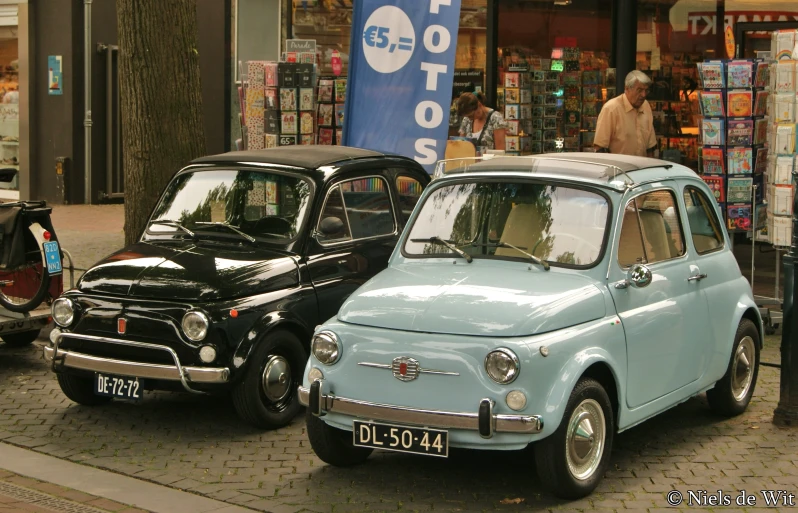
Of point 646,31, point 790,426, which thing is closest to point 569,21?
point 646,31

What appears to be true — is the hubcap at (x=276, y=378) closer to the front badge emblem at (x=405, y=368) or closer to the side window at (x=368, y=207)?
the side window at (x=368, y=207)

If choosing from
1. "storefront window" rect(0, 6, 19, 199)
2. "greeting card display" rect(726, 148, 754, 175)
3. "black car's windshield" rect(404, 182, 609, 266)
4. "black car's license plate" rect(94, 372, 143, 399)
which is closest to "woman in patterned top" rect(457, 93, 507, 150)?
"greeting card display" rect(726, 148, 754, 175)

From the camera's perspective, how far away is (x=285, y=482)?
6453 millimetres

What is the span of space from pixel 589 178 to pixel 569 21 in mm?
9837

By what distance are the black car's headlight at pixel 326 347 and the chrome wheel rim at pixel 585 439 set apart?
1.28 metres

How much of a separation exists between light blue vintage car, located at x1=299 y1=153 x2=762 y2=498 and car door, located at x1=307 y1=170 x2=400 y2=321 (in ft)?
3.40

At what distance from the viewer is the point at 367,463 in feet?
22.2

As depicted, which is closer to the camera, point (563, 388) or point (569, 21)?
point (563, 388)

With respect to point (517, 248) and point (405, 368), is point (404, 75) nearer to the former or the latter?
point (517, 248)

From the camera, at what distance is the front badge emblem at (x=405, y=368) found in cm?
589

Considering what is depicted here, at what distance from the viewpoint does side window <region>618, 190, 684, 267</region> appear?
266 inches

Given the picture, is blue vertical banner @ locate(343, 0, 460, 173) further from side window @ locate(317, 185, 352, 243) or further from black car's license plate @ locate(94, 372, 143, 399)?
black car's license plate @ locate(94, 372, 143, 399)

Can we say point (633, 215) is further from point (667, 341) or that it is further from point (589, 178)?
point (667, 341)

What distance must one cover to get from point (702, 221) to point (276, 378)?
299cm
